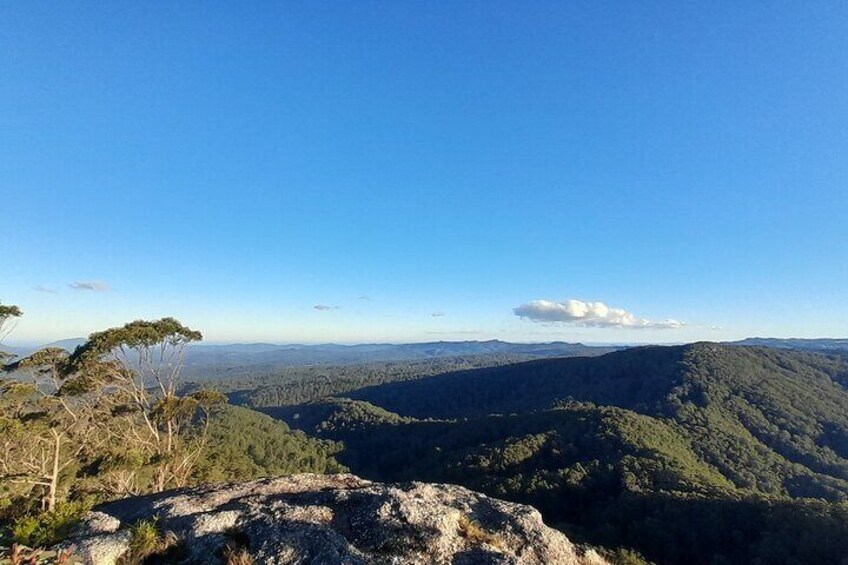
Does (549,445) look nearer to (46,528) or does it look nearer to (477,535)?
(477,535)

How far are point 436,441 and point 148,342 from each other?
101 metres

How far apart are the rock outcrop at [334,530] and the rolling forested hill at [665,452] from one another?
56885 millimetres

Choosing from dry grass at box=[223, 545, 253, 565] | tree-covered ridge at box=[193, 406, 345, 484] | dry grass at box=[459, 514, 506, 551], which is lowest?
tree-covered ridge at box=[193, 406, 345, 484]

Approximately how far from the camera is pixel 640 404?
150 meters

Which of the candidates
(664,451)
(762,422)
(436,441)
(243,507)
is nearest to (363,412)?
(436,441)

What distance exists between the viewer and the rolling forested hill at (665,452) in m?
55.1

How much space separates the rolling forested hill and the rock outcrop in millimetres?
56885

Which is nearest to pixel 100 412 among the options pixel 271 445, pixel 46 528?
pixel 46 528

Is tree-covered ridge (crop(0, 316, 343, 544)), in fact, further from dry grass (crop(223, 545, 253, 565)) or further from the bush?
dry grass (crop(223, 545, 253, 565))

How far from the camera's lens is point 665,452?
3494 inches

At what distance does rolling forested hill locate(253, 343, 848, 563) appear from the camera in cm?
5512

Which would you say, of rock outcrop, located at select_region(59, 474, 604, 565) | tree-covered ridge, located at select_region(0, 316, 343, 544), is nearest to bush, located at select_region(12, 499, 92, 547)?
rock outcrop, located at select_region(59, 474, 604, 565)

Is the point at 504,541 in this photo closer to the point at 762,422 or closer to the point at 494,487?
the point at 494,487

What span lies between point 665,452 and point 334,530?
98.1 metres
